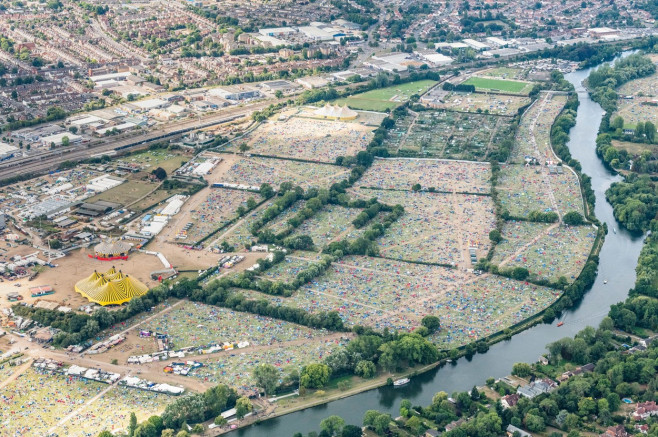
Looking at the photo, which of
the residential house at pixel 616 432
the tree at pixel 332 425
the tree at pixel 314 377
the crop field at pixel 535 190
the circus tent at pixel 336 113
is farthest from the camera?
the circus tent at pixel 336 113

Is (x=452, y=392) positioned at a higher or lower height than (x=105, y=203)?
lower

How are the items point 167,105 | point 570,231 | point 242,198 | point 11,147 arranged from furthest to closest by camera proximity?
point 167,105
point 11,147
point 242,198
point 570,231

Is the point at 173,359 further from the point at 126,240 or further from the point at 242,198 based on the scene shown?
the point at 242,198

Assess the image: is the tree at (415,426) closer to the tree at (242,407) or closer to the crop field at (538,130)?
the tree at (242,407)

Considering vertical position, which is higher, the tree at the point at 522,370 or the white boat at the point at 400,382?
the tree at the point at 522,370

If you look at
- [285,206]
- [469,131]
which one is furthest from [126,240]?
[469,131]

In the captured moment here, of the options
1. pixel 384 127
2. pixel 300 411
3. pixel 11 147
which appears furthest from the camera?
pixel 384 127

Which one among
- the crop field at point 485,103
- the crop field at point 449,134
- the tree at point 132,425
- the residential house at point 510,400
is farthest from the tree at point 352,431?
the crop field at point 485,103
